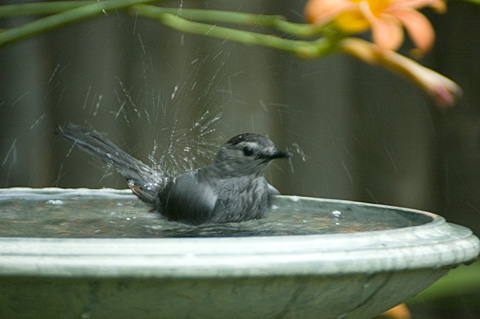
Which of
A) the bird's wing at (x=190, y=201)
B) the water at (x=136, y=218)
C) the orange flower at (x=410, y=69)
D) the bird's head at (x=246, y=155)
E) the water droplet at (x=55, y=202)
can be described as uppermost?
the orange flower at (x=410, y=69)

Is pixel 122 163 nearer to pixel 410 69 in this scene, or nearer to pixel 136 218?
pixel 136 218

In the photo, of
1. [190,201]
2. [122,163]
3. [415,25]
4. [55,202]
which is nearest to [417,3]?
[415,25]

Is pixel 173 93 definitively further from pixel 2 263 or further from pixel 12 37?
pixel 2 263

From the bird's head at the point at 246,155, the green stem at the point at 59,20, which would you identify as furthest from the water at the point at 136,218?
the green stem at the point at 59,20

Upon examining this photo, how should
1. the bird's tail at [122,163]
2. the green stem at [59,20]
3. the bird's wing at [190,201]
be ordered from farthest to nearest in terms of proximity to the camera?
the bird's tail at [122,163], the bird's wing at [190,201], the green stem at [59,20]

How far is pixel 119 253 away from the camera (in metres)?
0.84

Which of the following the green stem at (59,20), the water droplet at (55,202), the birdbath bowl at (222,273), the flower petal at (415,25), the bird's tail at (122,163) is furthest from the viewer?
the water droplet at (55,202)

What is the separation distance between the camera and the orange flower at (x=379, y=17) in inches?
48.3

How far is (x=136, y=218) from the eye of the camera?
159 centimetres

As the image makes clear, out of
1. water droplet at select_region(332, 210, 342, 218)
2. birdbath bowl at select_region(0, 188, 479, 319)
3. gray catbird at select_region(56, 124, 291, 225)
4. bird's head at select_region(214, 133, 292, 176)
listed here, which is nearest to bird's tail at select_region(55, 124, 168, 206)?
gray catbird at select_region(56, 124, 291, 225)

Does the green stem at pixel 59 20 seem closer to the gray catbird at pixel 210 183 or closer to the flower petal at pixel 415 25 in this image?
the gray catbird at pixel 210 183

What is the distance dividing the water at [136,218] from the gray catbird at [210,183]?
0.03 m

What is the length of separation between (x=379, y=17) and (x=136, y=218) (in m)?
0.69

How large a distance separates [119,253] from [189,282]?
9 cm
